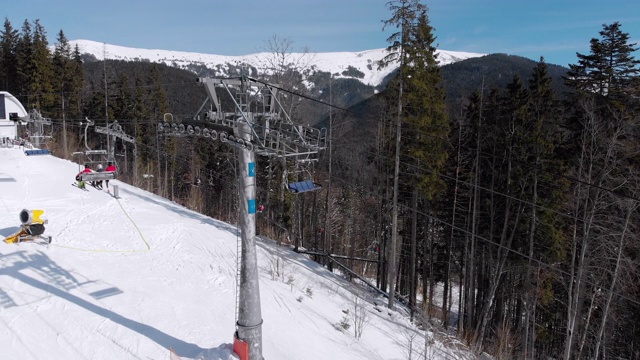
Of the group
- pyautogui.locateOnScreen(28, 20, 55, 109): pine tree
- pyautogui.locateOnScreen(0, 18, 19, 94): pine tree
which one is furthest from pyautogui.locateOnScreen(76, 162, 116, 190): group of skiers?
pyautogui.locateOnScreen(0, 18, 19, 94): pine tree

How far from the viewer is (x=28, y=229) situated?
1316 cm

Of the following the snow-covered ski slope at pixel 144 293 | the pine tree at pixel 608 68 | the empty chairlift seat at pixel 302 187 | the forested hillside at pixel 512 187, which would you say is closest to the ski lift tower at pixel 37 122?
the snow-covered ski slope at pixel 144 293

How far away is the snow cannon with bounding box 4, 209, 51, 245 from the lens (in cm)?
1298

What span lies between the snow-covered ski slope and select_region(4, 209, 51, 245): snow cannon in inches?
11.2

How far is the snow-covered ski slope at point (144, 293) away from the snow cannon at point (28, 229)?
285mm

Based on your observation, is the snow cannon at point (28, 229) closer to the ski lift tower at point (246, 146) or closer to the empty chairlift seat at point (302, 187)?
the ski lift tower at point (246, 146)

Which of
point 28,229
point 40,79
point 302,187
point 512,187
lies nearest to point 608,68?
point 512,187

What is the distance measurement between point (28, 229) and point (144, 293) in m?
5.10

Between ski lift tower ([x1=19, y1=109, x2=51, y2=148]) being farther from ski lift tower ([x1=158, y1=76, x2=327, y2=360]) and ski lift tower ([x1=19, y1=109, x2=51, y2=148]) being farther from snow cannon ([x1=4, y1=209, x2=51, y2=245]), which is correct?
ski lift tower ([x1=158, y1=76, x2=327, y2=360])

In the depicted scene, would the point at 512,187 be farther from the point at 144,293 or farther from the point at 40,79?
the point at 40,79

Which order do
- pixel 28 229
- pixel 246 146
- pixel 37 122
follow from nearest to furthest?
pixel 246 146
pixel 28 229
pixel 37 122

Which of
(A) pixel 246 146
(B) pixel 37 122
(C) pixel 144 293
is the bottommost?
(C) pixel 144 293

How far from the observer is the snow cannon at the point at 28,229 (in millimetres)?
12984

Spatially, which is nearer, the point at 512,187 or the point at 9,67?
the point at 512,187
